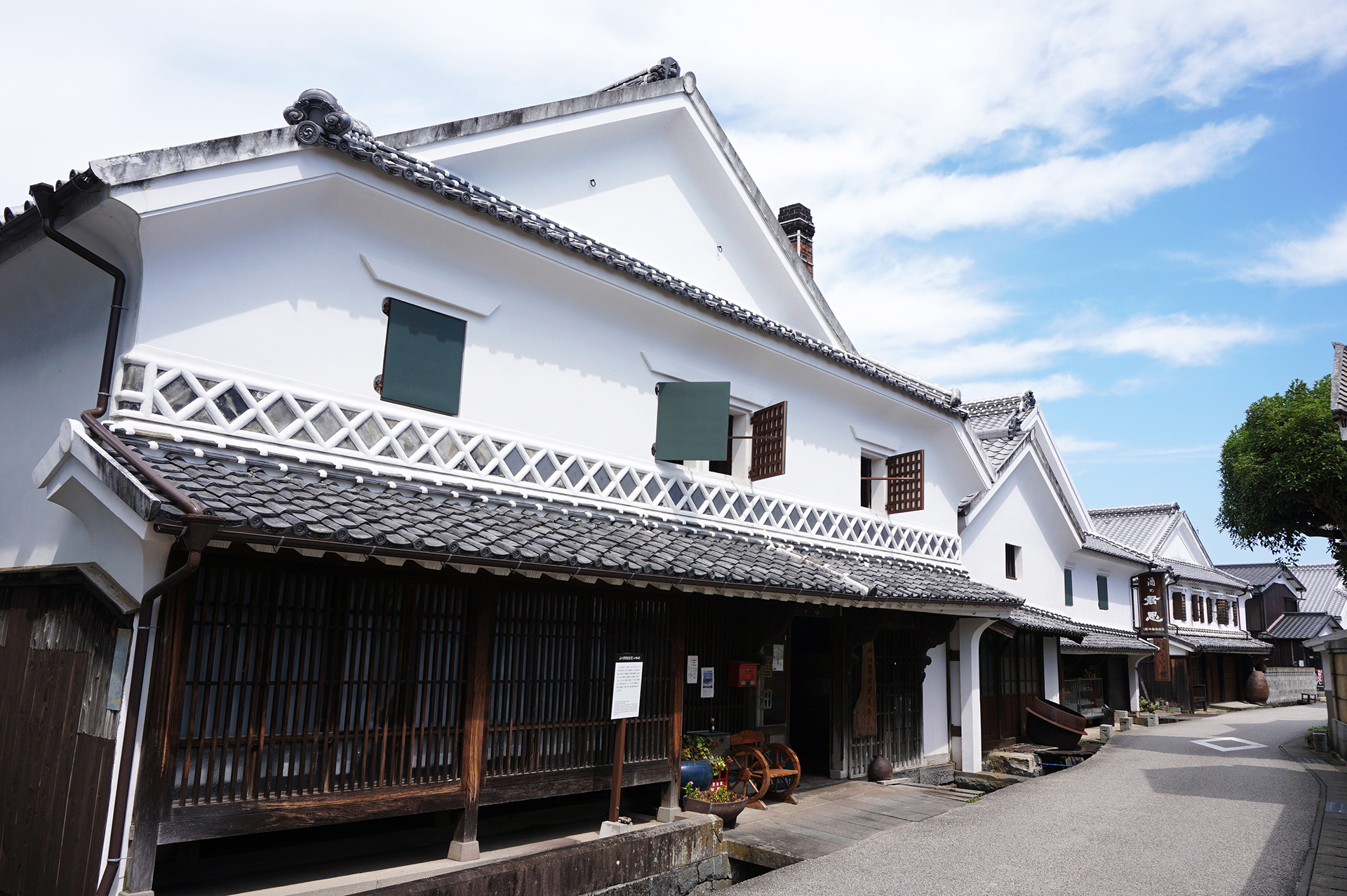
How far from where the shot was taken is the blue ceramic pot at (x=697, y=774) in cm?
1031

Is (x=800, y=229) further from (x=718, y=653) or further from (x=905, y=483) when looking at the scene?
(x=718, y=653)

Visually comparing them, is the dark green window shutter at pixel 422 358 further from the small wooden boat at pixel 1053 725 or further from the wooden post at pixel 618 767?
the small wooden boat at pixel 1053 725

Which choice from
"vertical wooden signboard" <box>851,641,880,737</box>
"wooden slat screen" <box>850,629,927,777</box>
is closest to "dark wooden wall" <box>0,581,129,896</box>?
"wooden slat screen" <box>850,629,927,777</box>

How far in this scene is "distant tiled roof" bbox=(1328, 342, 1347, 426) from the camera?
12422mm

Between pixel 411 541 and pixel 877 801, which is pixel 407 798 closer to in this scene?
pixel 411 541

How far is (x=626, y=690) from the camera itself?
29.4ft

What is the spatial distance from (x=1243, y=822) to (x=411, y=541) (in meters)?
11.9

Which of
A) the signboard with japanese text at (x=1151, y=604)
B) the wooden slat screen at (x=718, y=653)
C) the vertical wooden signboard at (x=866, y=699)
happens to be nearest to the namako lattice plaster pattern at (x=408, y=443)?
the wooden slat screen at (x=718, y=653)

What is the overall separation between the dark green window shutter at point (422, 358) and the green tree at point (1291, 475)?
19176 millimetres

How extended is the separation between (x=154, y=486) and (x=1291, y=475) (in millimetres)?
22371

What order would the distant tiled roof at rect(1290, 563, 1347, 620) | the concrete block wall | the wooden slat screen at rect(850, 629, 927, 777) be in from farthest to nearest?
the distant tiled roof at rect(1290, 563, 1347, 620), the concrete block wall, the wooden slat screen at rect(850, 629, 927, 777)

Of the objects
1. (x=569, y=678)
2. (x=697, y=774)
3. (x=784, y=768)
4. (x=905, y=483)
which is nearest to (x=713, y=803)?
(x=697, y=774)

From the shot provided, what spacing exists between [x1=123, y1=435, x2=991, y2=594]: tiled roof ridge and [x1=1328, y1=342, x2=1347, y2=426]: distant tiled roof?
22.3ft

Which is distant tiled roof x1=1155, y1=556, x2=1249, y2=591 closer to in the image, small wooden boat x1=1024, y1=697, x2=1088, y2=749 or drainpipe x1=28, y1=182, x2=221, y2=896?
small wooden boat x1=1024, y1=697, x2=1088, y2=749
